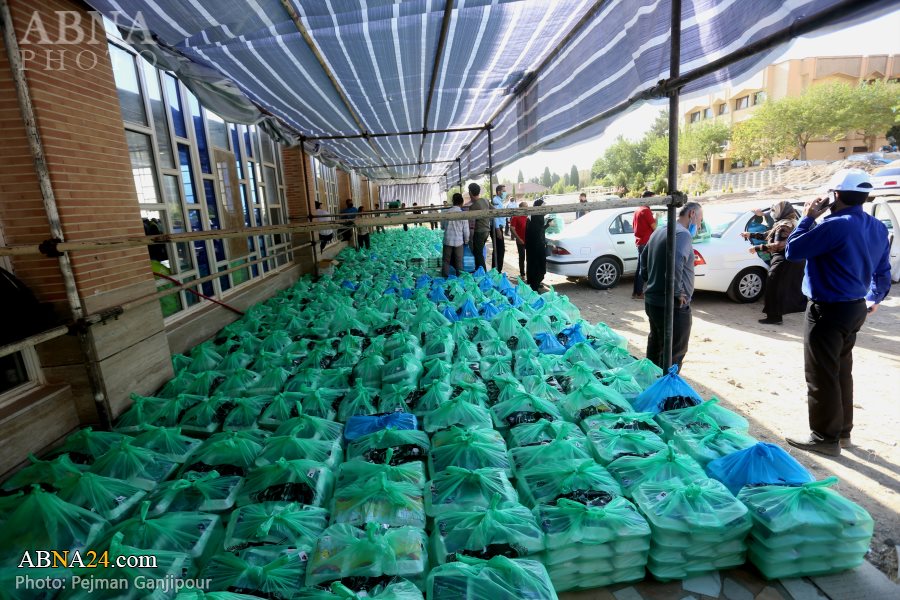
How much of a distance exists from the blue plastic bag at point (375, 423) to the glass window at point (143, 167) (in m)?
3.73

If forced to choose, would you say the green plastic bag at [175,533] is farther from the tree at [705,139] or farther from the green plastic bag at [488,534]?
the tree at [705,139]

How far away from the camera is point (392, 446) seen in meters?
2.51

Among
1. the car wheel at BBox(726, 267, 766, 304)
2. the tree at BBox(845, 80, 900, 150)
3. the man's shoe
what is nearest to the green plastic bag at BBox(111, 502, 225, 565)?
the man's shoe

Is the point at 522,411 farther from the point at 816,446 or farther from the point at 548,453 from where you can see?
the point at 816,446

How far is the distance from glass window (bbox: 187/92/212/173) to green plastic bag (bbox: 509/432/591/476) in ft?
19.5

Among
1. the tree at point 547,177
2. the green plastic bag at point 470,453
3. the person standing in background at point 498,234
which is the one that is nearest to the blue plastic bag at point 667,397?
the green plastic bag at point 470,453

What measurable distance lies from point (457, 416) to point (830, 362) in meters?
2.56

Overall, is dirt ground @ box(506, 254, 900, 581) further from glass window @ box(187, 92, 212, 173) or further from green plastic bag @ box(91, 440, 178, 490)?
glass window @ box(187, 92, 212, 173)

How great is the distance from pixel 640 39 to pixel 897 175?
20196 mm

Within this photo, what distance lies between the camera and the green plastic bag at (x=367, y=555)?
167 cm

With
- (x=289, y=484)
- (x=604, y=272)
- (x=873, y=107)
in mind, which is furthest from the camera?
(x=873, y=107)

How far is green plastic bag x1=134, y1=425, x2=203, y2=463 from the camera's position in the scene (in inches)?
103

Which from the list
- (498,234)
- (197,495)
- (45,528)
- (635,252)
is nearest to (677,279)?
(197,495)

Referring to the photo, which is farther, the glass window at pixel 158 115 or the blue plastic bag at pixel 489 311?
the glass window at pixel 158 115
